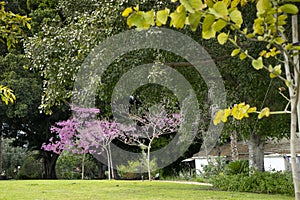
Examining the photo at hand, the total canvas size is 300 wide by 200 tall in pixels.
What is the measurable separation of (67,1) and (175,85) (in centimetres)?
277

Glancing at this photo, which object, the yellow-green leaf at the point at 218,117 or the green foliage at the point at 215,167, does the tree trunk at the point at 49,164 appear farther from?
the yellow-green leaf at the point at 218,117

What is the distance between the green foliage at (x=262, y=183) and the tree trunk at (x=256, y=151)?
1.27 feet

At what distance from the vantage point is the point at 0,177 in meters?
21.6

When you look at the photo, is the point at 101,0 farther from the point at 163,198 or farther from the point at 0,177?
the point at 0,177

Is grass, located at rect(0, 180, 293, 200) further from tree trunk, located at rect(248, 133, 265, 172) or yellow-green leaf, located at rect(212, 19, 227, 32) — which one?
yellow-green leaf, located at rect(212, 19, 227, 32)

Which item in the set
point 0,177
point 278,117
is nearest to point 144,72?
point 278,117

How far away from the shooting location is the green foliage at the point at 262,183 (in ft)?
30.2

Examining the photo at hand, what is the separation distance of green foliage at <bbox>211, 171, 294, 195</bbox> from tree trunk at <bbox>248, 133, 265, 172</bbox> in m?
0.39

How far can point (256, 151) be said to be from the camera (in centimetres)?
1022

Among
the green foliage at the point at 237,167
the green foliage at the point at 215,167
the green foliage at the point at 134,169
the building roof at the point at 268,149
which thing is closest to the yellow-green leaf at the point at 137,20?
the green foliage at the point at 237,167

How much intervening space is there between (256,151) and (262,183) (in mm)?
909

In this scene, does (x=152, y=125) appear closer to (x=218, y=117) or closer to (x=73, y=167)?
(x=73, y=167)

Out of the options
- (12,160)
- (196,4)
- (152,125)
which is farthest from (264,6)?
(12,160)

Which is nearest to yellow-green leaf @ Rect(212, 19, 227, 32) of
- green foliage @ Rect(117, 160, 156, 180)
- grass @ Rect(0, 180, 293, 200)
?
grass @ Rect(0, 180, 293, 200)
